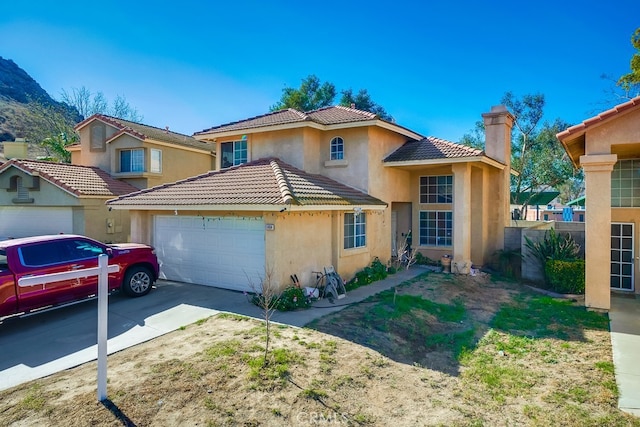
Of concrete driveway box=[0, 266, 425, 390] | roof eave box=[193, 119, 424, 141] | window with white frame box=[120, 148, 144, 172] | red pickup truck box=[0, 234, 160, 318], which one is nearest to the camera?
concrete driveway box=[0, 266, 425, 390]

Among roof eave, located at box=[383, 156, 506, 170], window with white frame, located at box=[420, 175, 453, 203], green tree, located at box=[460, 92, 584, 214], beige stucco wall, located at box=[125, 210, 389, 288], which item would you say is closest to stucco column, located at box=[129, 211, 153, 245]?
beige stucco wall, located at box=[125, 210, 389, 288]

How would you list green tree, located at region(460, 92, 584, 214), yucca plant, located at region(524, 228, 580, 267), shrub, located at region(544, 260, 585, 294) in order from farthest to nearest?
1. green tree, located at region(460, 92, 584, 214)
2. yucca plant, located at region(524, 228, 580, 267)
3. shrub, located at region(544, 260, 585, 294)

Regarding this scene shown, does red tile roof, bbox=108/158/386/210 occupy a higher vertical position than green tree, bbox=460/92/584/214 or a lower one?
lower

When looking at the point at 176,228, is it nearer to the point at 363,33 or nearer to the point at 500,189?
the point at 363,33

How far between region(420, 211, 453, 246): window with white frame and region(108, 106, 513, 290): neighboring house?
5 centimetres

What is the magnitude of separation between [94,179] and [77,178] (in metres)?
0.86

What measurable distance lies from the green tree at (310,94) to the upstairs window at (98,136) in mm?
19459

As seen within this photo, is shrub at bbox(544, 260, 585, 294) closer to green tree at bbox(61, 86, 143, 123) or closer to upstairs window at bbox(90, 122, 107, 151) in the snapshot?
upstairs window at bbox(90, 122, 107, 151)

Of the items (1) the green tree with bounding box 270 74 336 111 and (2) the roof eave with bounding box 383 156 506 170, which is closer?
(2) the roof eave with bounding box 383 156 506 170

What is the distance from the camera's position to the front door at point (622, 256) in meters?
12.4

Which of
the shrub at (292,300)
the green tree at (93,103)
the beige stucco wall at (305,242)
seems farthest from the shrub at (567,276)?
the green tree at (93,103)

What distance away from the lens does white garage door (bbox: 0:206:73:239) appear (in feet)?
57.8

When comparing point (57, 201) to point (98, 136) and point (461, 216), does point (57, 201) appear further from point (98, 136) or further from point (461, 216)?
point (461, 216)

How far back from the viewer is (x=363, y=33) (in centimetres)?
1823
